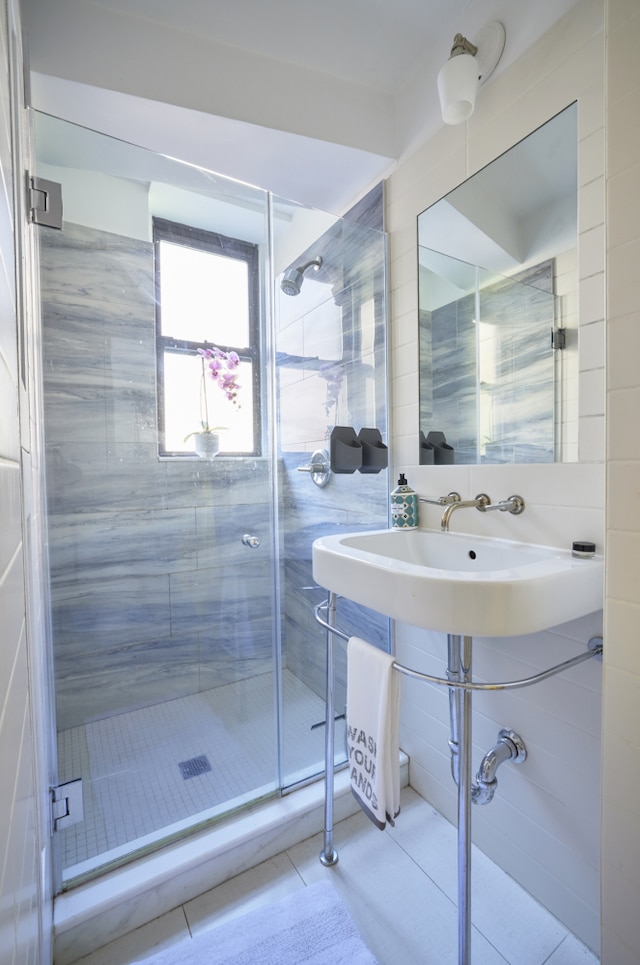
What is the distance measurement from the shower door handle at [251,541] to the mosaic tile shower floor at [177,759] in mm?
549

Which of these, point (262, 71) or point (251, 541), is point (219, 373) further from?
point (262, 71)

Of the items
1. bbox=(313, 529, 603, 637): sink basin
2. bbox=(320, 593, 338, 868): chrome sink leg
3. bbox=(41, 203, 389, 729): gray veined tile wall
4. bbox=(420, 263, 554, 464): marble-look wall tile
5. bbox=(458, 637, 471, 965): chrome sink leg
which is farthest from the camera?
bbox=(41, 203, 389, 729): gray veined tile wall

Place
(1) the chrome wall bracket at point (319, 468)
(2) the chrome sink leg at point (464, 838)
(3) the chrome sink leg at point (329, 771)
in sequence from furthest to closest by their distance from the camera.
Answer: (1) the chrome wall bracket at point (319, 468) → (3) the chrome sink leg at point (329, 771) → (2) the chrome sink leg at point (464, 838)

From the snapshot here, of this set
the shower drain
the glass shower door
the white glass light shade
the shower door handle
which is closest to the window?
the glass shower door

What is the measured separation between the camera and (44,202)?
1.20 metres

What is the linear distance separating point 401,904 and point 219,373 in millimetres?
1904

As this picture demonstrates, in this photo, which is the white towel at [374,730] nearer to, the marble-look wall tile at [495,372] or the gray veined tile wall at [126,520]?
the marble-look wall tile at [495,372]

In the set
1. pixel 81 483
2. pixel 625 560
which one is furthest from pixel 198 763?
pixel 625 560

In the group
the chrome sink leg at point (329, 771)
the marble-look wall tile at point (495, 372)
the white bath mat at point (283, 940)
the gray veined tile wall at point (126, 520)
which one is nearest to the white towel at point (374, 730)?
the chrome sink leg at point (329, 771)

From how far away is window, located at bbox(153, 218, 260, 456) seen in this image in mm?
1826

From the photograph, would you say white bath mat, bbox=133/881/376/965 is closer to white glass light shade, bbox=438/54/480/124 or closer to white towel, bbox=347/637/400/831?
white towel, bbox=347/637/400/831

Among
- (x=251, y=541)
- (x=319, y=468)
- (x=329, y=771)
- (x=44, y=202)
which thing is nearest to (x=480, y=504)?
(x=319, y=468)

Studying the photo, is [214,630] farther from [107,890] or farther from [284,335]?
[284,335]

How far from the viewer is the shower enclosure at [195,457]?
1628 mm
